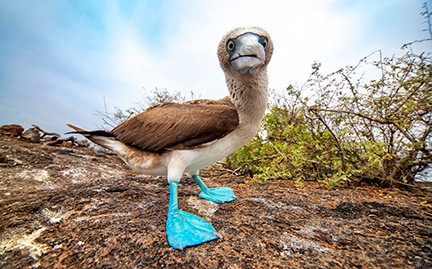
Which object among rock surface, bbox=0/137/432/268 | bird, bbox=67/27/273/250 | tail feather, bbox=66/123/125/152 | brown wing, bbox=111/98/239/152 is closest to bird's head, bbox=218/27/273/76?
bird, bbox=67/27/273/250

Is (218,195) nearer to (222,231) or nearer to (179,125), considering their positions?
(222,231)

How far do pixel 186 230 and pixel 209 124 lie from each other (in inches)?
29.2

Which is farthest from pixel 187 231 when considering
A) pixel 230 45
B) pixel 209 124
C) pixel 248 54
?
pixel 230 45

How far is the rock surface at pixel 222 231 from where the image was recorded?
1.17 m

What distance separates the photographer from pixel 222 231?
4.83 feet

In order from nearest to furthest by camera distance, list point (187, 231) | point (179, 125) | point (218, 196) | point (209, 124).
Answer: point (187, 231) → point (209, 124) → point (179, 125) → point (218, 196)

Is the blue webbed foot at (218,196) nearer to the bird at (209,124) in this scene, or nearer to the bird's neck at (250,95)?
the bird at (209,124)

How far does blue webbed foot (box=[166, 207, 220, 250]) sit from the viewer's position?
51.6 inches

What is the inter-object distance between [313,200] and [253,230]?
3.43ft

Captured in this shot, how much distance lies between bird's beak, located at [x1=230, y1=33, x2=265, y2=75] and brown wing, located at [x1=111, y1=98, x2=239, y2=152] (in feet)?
1.12

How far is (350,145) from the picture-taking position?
115 inches

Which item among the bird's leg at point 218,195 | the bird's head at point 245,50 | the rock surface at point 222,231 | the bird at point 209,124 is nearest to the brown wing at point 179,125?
the bird at point 209,124

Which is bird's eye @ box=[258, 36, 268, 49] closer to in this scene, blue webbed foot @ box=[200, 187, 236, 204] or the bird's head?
the bird's head

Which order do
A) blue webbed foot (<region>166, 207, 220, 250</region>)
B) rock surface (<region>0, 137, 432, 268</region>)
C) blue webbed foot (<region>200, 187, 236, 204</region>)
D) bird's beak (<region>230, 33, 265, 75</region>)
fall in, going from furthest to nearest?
1. blue webbed foot (<region>200, 187, 236, 204</region>)
2. bird's beak (<region>230, 33, 265, 75</region>)
3. blue webbed foot (<region>166, 207, 220, 250</region>)
4. rock surface (<region>0, 137, 432, 268</region>)
